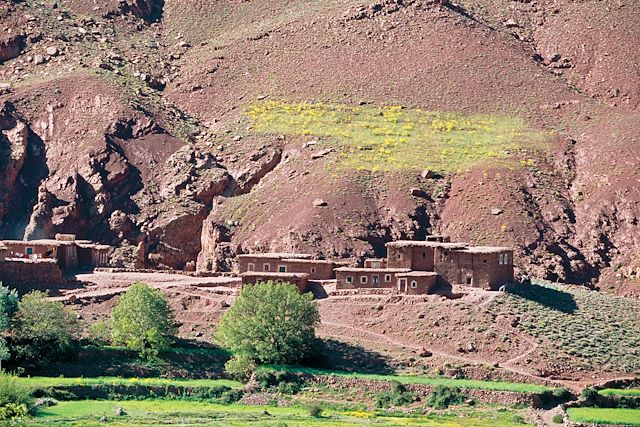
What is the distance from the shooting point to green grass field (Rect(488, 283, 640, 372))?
92.0m

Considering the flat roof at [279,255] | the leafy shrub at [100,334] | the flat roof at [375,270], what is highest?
the flat roof at [279,255]

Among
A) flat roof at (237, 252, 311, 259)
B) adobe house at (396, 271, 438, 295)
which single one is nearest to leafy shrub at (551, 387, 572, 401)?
adobe house at (396, 271, 438, 295)

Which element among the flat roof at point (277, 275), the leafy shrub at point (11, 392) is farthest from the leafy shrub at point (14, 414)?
the flat roof at point (277, 275)

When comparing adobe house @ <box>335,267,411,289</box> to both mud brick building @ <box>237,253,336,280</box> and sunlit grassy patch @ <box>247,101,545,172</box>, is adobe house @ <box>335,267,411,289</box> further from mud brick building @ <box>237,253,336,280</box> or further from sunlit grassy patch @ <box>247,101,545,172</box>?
sunlit grassy patch @ <box>247,101,545,172</box>

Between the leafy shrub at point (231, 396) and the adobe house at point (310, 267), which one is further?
the adobe house at point (310, 267)

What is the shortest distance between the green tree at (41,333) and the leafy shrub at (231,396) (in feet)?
27.4

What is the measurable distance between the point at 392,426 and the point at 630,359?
1601 centimetres

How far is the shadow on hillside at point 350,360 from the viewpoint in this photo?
303 feet

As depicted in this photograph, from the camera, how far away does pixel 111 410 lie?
3302 inches

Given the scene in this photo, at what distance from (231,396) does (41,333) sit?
9.63 meters

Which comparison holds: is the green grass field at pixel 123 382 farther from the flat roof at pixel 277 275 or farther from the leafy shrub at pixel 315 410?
the flat roof at pixel 277 275

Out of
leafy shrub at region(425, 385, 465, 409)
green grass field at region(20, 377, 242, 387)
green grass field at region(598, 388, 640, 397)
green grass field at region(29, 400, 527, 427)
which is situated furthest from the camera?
green grass field at region(598, 388, 640, 397)

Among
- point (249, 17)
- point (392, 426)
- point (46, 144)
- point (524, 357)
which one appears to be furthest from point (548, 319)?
point (249, 17)

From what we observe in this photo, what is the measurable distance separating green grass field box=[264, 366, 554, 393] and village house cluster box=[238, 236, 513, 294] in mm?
7974
